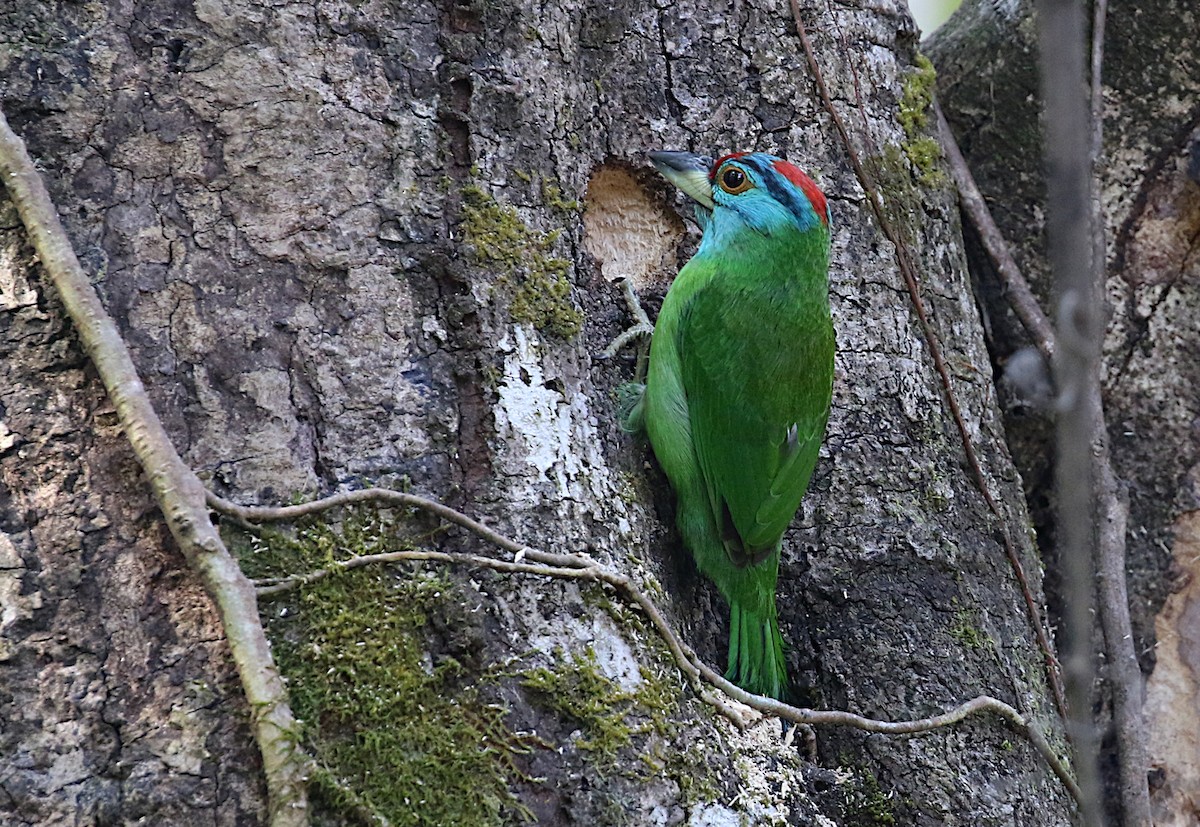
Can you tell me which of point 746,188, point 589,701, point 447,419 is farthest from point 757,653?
point 746,188

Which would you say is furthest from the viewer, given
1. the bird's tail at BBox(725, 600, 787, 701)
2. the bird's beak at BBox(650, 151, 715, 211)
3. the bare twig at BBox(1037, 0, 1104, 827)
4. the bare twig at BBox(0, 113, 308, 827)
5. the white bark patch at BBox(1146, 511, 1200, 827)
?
the white bark patch at BBox(1146, 511, 1200, 827)

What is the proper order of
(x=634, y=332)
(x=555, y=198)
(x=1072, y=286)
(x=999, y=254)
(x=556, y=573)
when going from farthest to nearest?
(x=999, y=254) → (x=634, y=332) → (x=555, y=198) → (x=556, y=573) → (x=1072, y=286)

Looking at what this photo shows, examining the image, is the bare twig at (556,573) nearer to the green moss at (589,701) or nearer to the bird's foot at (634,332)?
the green moss at (589,701)

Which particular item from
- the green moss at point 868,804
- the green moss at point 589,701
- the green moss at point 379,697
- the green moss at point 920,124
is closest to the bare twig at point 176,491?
the green moss at point 379,697

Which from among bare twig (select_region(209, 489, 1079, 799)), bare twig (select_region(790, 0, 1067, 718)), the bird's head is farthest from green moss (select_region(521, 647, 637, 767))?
the bird's head

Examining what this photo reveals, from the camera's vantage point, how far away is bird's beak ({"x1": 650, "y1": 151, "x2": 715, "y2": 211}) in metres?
2.85

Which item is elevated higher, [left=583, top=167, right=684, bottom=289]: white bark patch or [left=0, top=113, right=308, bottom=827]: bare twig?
[left=583, top=167, right=684, bottom=289]: white bark patch

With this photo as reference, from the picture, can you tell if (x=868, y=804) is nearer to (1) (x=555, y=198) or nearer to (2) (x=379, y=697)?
(2) (x=379, y=697)

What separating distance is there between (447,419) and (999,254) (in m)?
1.85

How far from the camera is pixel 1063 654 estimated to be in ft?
10.5

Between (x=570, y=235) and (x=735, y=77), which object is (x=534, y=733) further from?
(x=735, y=77)

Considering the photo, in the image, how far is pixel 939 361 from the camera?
2881mm

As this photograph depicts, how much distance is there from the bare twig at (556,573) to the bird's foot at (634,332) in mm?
686

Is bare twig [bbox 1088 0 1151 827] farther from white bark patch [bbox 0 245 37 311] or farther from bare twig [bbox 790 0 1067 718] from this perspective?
white bark patch [bbox 0 245 37 311]
